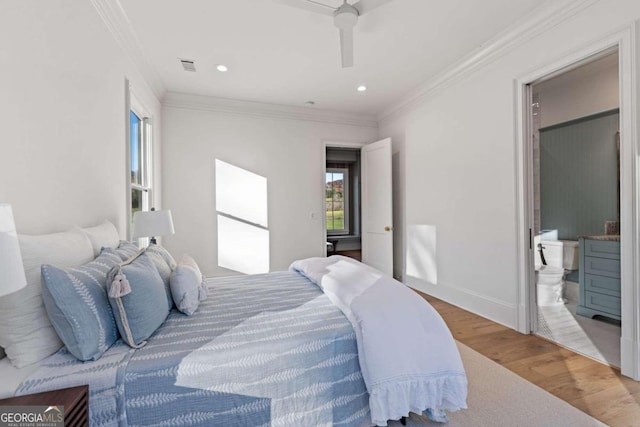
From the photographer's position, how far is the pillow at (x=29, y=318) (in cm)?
108

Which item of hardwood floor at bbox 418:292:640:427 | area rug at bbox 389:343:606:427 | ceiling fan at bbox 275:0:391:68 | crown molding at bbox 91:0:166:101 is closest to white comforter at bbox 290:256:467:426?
area rug at bbox 389:343:606:427

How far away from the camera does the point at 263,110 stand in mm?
4418

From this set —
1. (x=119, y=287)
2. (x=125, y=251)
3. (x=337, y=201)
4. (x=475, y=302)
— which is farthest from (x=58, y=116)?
(x=337, y=201)

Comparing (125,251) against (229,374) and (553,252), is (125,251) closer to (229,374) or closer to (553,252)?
(229,374)

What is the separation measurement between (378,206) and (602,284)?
106 inches

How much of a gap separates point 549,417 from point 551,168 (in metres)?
2.24

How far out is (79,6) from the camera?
1.84 metres

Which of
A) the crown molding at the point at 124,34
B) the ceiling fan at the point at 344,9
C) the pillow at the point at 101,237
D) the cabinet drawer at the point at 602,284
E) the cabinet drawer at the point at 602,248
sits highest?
the crown molding at the point at 124,34

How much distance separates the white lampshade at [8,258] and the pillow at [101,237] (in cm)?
95

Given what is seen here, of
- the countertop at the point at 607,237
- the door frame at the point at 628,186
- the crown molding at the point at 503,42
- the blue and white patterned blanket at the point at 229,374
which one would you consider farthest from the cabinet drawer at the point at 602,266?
the blue and white patterned blanket at the point at 229,374

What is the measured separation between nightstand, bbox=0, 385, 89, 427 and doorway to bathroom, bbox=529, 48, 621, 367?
127 inches

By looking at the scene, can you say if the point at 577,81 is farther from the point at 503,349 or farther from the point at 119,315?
the point at 119,315

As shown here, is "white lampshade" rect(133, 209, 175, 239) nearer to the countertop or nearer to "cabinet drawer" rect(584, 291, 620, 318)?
the countertop

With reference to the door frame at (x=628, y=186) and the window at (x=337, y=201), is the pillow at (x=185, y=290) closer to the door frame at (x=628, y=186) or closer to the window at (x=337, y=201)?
the door frame at (x=628, y=186)
